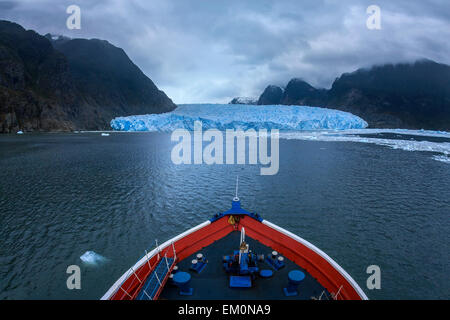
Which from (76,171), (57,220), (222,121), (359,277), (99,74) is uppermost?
(99,74)

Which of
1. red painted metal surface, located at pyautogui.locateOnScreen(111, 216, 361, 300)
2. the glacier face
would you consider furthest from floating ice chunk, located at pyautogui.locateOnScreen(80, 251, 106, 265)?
the glacier face

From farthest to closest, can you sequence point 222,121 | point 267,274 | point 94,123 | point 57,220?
1. point 94,123
2. point 222,121
3. point 57,220
4. point 267,274

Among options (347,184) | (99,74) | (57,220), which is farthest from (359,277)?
(99,74)

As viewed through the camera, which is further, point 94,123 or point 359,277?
point 94,123

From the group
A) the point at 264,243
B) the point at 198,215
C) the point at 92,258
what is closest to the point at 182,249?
the point at 264,243

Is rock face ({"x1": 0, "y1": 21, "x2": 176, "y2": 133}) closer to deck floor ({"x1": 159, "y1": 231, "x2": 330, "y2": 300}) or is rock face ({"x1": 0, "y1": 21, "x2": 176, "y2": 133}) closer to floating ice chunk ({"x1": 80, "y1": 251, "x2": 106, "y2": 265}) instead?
floating ice chunk ({"x1": 80, "y1": 251, "x2": 106, "y2": 265})

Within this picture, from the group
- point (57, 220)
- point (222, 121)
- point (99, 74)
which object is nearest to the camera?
point (57, 220)

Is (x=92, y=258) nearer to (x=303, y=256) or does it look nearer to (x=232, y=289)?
(x=232, y=289)

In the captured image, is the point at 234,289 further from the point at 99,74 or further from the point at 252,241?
the point at 99,74
